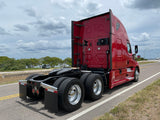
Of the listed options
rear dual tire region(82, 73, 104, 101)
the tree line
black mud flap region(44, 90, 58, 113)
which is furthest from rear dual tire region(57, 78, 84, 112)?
the tree line

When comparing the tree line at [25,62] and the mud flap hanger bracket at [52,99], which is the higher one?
the tree line at [25,62]

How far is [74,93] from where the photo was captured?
4.11 m

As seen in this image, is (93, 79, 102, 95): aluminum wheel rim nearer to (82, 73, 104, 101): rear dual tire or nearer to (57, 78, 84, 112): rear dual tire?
(82, 73, 104, 101): rear dual tire

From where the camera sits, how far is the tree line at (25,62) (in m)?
31.7

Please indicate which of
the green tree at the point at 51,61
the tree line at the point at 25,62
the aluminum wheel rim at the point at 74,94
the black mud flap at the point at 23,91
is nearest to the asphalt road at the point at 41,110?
the black mud flap at the point at 23,91

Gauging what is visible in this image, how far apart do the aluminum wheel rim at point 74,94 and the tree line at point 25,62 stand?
30985 mm

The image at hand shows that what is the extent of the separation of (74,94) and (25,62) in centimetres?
3859

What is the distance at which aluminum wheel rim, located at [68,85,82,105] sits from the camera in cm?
399

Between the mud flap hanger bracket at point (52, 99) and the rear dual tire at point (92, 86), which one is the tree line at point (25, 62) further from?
the mud flap hanger bracket at point (52, 99)

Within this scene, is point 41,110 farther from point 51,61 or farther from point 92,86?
point 51,61

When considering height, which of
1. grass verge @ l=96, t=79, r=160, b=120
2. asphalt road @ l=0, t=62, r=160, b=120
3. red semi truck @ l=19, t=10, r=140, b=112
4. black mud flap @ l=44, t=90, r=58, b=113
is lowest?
Result: asphalt road @ l=0, t=62, r=160, b=120

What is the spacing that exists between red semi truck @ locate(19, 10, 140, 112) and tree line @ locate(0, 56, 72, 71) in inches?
1146

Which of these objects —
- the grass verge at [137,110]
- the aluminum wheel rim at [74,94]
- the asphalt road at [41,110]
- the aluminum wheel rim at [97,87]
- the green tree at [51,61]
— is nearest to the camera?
the grass verge at [137,110]

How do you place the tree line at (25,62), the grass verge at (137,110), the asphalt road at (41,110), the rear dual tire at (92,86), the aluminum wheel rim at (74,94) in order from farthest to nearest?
the tree line at (25,62) → the rear dual tire at (92,86) → the aluminum wheel rim at (74,94) → the asphalt road at (41,110) → the grass verge at (137,110)
